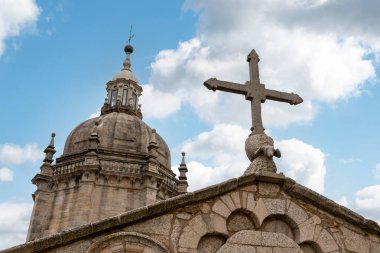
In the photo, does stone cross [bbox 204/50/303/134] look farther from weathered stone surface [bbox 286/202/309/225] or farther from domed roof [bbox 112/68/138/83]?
domed roof [bbox 112/68/138/83]

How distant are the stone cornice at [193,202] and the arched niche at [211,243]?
52 cm

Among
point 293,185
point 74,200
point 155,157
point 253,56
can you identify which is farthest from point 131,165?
point 293,185

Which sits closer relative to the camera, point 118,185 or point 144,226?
point 144,226

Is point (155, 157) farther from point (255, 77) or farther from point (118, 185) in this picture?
point (255, 77)

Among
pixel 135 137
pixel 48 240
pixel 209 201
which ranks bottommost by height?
pixel 48 240

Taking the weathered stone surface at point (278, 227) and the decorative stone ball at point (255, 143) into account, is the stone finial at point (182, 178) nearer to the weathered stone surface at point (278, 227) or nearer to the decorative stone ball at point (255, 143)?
the decorative stone ball at point (255, 143)

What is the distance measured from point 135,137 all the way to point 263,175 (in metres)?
18.4

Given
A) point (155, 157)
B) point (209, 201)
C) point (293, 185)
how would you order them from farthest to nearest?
1. point (155, 157)
2. point (293, 185)
3. point (209, 201)

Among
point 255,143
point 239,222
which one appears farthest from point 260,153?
point 239,222

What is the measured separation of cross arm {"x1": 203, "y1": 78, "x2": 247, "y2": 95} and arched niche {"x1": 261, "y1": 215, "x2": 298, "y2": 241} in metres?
2.33

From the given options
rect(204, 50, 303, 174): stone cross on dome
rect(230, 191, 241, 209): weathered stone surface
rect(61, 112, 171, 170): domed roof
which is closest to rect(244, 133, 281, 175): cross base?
rect(204, 50, 303, 174): stone cross on dome

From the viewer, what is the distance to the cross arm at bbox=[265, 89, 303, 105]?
7962mm

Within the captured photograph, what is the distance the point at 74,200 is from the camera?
21.5 meters

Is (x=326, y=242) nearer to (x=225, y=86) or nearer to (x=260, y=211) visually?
(x=260, y=211)
